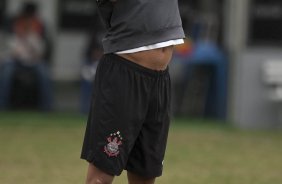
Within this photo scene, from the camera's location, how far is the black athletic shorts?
4.84 meters

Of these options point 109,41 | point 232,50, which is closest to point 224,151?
point 232,50

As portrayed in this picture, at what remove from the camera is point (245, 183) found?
753cm

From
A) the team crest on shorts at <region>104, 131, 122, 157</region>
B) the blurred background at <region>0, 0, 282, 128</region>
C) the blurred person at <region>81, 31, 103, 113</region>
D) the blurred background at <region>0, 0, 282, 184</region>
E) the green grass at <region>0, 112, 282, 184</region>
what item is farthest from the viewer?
the blurred person at <region>81, 31, 103, 113</region>

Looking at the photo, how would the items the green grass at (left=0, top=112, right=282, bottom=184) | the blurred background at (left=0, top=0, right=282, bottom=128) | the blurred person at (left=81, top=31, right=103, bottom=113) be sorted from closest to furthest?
the green grass at (left=0, top=112, right=282, bottom=184)
the blurred background at (left=0, top=0, right=282, bottom=128)
the blurred person at (left=81, top=31, right=103, bottom=113)

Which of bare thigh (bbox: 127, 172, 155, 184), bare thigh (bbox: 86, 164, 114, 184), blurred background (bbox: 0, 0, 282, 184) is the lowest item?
blurred background (bbox: 0, 0, 282, 184)

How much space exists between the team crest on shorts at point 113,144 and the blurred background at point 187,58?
7259 millimetres

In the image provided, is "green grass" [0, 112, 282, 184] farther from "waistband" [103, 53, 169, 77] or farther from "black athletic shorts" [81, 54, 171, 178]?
"waistband" [103, 53, 169, 77]

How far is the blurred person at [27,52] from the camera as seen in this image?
42.2ft

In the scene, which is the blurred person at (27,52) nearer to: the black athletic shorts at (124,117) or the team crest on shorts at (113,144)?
the black athletic shorts at (124,117)

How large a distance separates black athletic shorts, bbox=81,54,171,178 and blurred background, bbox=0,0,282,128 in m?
7.03

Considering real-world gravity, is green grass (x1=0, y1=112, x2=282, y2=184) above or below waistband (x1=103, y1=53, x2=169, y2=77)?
below

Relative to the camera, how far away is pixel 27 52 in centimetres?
1288

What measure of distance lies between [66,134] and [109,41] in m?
5.92

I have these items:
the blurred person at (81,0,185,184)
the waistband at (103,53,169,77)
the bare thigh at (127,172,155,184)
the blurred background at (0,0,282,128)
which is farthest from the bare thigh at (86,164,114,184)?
the blurred background at (0,0,282,128)
